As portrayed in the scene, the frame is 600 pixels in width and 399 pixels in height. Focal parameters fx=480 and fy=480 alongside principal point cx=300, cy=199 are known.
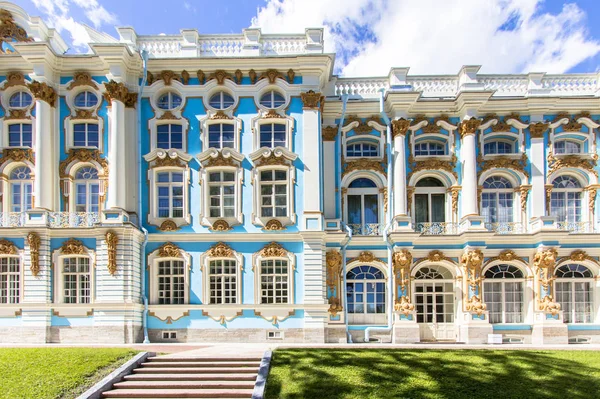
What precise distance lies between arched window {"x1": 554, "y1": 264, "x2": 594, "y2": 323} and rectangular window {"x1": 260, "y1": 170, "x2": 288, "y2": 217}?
11.8 metres

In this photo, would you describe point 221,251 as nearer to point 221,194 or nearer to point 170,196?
→ point 221,194

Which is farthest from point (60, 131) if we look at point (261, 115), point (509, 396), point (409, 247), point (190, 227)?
point (509, 396)

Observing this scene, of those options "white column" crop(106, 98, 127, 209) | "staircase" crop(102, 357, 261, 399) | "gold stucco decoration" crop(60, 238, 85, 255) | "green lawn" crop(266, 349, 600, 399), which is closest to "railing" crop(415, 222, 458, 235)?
"green lawn" crop(266, 349, 600, 399)

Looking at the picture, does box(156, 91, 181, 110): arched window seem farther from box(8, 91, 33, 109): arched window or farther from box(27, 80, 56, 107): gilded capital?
box(8, 91, 33, 109): arched window

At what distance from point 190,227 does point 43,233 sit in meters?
5.37

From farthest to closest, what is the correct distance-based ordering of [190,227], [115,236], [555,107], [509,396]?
[555,107] < [190,227] < [115,236] < [509,396]

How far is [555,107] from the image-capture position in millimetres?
20422

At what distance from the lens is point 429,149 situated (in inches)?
830

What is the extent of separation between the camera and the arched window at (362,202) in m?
20.6

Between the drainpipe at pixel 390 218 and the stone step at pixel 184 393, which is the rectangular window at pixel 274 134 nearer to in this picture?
the drainpipe at pixel 390 218

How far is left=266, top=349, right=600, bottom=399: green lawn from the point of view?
34.0ft

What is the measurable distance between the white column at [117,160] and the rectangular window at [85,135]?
950 mm

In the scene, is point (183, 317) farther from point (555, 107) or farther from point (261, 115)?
point (555, 107)

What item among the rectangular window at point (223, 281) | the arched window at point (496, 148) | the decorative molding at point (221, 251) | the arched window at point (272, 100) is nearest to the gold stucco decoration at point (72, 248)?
the decorative molding at point (221, 251)
